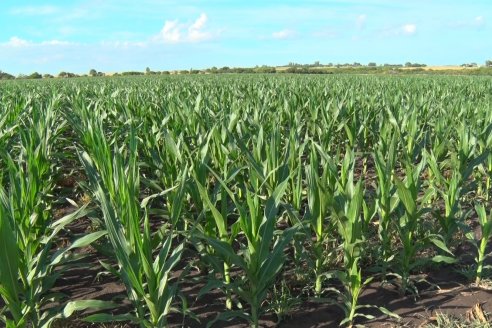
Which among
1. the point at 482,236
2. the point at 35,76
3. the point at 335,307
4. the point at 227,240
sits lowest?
the point at 335,307

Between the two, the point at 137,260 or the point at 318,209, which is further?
the point at 318,209

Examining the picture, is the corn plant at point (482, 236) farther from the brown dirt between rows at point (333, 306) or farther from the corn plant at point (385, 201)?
the corn plant at point (385, 201)

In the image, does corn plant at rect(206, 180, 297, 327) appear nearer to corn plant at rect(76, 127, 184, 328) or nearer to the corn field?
the corn field

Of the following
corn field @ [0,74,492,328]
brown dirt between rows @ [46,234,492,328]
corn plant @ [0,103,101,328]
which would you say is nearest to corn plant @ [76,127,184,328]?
corn field @ [0,74,492,328]

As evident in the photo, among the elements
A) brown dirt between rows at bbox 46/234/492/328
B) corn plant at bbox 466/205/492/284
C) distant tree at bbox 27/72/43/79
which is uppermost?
distant tree at bbox 27/72/43/79

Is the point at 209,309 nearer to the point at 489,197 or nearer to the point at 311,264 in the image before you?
the point at 311,264

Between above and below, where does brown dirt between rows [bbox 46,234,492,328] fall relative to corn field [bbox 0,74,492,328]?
below

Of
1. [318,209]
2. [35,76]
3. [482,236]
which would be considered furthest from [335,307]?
[35,76]

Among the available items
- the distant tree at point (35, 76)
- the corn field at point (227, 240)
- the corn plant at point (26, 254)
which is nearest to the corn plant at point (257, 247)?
the corn field at point (227, 240)

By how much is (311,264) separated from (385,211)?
1.91ft

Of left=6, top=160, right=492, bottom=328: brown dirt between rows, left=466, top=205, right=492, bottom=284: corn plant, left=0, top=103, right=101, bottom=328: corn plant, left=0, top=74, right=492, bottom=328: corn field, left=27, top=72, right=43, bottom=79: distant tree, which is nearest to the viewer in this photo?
left=0, top=103, right=101, bottom=328: corn plant

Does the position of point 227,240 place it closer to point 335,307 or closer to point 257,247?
point 257,247

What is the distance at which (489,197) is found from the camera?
4.53 meters

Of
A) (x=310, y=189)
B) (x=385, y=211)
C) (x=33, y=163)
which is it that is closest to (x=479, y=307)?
(x=385, y=211)
